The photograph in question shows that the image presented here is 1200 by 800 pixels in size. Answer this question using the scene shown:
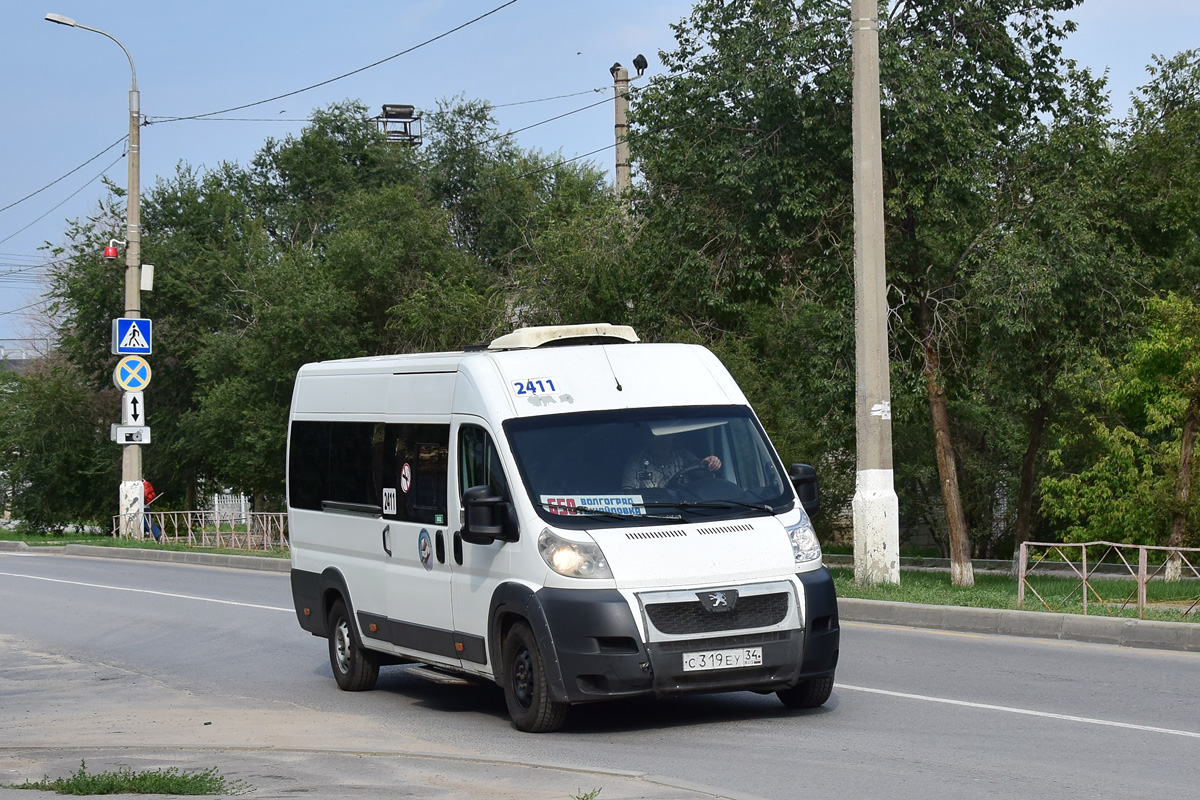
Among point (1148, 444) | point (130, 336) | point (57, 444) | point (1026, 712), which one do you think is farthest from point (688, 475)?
point (57, 444)

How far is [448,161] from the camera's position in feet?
179

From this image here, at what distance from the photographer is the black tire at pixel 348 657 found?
11648 mm

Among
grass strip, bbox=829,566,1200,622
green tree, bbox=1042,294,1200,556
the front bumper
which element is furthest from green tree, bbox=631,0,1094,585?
the front bumper

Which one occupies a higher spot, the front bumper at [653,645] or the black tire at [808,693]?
the front bumper at [653,645]

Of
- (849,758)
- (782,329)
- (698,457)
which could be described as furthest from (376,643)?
(782,329)

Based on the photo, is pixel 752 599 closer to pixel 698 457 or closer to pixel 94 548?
pixel 698 457

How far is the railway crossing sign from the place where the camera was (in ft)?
113

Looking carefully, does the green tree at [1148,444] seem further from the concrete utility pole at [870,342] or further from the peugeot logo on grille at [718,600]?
the peugeot logo on grille at [718,600]

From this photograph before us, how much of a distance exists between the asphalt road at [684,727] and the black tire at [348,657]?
0.47 ft

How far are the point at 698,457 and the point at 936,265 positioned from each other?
14914 mm

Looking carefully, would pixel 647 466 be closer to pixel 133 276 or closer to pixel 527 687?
pixel 527 687

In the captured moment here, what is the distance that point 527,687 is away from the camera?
30.2 feet

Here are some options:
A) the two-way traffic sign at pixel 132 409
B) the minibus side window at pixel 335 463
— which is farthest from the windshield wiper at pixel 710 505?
the two-way traffic sign at pixel 132 409

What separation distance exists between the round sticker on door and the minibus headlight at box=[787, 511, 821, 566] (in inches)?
102
